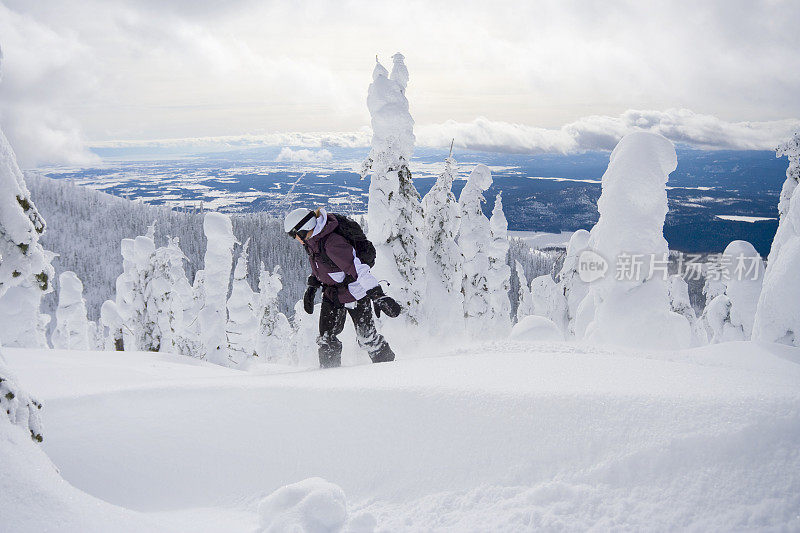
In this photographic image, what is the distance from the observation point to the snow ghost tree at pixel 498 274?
22188mm

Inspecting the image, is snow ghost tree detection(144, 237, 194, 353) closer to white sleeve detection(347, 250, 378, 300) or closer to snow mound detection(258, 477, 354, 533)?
white sleeve detection(347, 250, 378, 300)

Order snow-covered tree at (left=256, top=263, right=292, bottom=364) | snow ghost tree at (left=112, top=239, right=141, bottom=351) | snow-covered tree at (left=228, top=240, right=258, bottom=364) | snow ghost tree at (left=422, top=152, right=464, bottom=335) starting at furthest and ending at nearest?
snow-covered tree at (left=256, top=263, right=292, bottom=364), snow-covered tree at (left=228, top=240, right=258, bottom=364), snow ghost tree at (left=112, top=239, right=141, bottom=351), snow ghost tree at (left=422, top=152, right=464, bottom=335)

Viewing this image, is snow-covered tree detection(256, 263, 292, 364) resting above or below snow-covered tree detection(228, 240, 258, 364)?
below

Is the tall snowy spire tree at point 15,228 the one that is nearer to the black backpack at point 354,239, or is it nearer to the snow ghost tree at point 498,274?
the black backpack at point 354,239

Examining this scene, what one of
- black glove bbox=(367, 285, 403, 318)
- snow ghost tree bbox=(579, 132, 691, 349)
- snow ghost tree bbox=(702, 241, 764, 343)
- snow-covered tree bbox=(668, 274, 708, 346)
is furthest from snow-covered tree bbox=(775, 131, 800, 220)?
black glove bbox=(367, 285, 403, 318)

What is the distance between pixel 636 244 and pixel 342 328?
7744 millimetres

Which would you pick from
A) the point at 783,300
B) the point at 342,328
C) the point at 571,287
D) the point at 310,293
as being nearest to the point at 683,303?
the point at 571,287

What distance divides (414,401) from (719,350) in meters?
5.17

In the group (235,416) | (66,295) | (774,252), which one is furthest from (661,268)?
(66,295)

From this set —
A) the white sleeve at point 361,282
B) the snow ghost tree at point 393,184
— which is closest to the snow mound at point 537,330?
the white sleeve at point 361,282

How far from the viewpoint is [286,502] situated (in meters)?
2.36

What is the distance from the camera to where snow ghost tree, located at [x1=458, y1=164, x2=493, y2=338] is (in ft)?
63.6

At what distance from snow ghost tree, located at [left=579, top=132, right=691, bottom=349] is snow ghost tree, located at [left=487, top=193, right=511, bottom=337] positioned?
31.3ft

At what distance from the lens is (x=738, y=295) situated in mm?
19781
